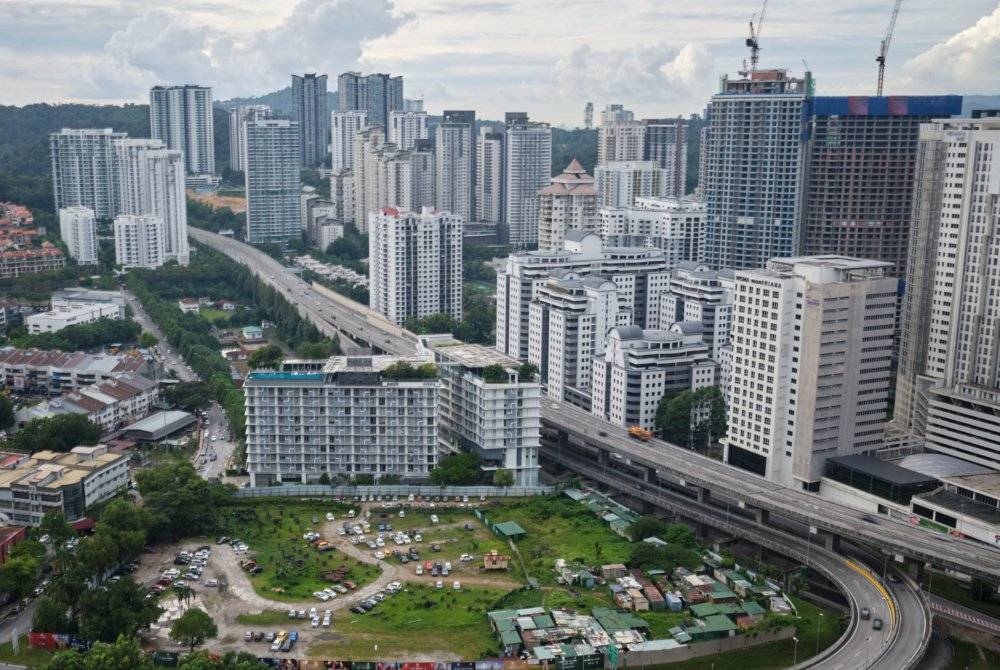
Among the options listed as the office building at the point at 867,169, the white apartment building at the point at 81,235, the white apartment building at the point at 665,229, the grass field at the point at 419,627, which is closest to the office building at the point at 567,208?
the white apartment building at the point at 665,229

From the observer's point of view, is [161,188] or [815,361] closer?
[815,361]

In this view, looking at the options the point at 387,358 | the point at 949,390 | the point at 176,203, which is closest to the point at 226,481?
the point at 387,358

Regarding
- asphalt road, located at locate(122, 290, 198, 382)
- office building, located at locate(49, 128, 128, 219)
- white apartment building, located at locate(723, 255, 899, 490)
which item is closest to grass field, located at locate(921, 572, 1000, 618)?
white apartment building, located at locate(723, 255, 899, 490)

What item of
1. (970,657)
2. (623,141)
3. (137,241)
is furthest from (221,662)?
(623,141)

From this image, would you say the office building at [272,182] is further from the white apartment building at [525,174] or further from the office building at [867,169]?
the office building at [867,169]

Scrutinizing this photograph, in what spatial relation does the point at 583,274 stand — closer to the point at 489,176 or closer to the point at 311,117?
the point at 489,176

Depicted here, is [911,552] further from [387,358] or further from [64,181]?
[64,181]
